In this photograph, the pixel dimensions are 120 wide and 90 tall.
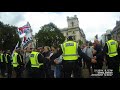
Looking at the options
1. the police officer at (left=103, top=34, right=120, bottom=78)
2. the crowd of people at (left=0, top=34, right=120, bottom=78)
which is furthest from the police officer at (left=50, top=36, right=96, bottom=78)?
the police officer at (left=103, top=34, right=120, bottom=78)

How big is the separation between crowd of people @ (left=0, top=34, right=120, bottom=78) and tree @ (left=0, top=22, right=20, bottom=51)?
4.79ft

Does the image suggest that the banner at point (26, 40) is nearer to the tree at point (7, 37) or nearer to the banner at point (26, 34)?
the banner at point (26, 34)

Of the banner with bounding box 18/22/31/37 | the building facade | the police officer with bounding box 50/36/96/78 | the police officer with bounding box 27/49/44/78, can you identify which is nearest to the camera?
the police officer with bounding box 50/36/96/78

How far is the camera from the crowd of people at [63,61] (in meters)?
8.08

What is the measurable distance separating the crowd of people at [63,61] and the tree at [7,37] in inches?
57.5

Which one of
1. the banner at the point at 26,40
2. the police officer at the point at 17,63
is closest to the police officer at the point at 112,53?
the police officer at the point at 17,63

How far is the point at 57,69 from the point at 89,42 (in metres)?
1.98

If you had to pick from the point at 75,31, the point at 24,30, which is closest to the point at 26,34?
the point at 24,30

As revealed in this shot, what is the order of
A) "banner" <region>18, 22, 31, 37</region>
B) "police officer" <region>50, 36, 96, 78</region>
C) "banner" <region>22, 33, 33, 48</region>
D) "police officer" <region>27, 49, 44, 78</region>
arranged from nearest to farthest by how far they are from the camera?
"police officer" <region>50, 36, 96, 78</region>, "police officer" <region>27, 49, 44, 78</region>, "banner" <region>22, 33, 33, 48</region>, "banner" <region>18, 22, 31, 37</region>

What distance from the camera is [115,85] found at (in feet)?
22.6

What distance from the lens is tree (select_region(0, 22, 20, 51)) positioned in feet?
51.3

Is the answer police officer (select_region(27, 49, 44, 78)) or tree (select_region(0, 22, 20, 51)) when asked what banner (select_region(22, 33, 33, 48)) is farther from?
police officer (select_region(27, 49, 44, 78))
